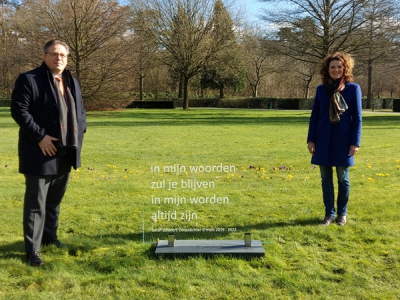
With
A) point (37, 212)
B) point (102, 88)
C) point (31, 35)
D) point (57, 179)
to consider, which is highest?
point (31, 35)

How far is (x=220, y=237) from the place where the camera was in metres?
4.16

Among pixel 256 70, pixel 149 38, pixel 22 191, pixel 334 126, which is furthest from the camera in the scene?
pixel 256 70

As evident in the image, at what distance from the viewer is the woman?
14.2 feet

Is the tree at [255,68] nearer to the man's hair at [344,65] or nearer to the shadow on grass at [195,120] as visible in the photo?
the shadow on grass at [195,120]

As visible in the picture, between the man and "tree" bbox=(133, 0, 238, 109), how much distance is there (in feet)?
105

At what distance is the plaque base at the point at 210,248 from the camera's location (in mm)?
3549

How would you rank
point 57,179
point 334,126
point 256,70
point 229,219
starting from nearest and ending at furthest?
point 57,179 → point 334,126 → point 229,219 → point 256,70

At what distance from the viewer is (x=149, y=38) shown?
35.2m

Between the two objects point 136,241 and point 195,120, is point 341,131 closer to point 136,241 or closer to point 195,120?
point 136,241

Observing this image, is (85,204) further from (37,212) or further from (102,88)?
(102,88)

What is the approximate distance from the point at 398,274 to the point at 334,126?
5.66ft

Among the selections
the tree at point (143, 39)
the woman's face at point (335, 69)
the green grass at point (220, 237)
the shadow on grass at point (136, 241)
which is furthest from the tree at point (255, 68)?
the shadow on grass at point (136, 241)

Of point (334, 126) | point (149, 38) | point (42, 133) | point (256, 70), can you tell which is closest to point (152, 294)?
point (42, 133)

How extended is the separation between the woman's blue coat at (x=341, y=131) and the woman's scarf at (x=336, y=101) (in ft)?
0.20
